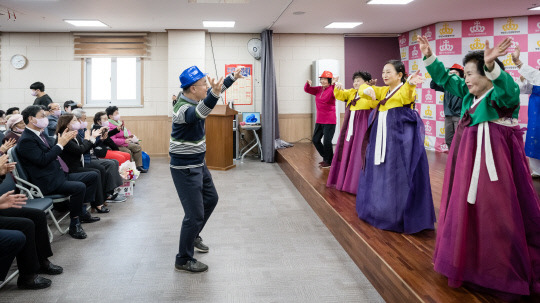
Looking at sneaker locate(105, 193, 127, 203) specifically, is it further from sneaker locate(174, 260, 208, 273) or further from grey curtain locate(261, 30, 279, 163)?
grey curtain locate(261, 30, 279, 163)

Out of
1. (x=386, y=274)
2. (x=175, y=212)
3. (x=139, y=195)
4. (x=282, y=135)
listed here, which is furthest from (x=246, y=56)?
(x=386, y=274)

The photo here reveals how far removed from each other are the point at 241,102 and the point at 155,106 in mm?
1954

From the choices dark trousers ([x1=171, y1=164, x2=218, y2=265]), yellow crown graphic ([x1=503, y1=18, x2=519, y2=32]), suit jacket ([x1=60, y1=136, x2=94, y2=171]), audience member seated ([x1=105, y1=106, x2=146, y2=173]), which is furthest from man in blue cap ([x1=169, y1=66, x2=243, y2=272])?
yellow crown graphic ([x1=503, y1=18, x2=519, y2=32])

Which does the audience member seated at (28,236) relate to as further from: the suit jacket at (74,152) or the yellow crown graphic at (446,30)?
the yellow crown graphic at (446,30)

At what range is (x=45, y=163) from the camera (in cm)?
370

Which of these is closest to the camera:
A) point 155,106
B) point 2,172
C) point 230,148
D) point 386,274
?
point 386,274

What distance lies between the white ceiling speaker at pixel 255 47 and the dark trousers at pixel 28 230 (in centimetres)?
713

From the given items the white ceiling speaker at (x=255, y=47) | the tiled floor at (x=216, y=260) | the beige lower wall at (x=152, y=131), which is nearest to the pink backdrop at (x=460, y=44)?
the white ceiling speaker at (x=255, y=47)

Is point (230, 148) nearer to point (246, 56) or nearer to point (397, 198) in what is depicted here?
point (246, 56)

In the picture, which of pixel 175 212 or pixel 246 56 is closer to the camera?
pixel 175 212

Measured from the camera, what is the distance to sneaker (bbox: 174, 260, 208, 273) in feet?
10.4

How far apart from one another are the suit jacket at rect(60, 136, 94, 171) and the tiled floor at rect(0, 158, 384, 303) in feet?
2.26

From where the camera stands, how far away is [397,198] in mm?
3311

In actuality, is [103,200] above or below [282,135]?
below
